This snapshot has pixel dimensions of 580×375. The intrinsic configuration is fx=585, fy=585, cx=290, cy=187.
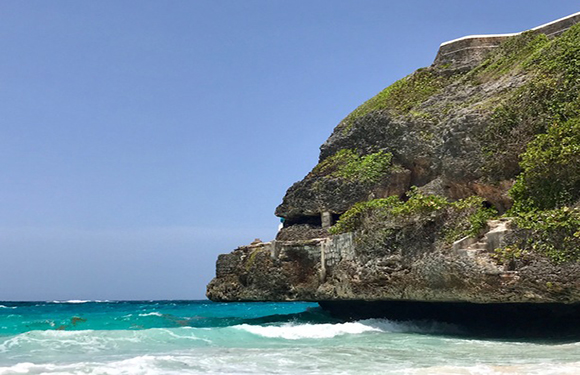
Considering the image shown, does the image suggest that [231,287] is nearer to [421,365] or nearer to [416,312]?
[416,312]

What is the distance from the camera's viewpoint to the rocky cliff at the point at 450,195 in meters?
13.1

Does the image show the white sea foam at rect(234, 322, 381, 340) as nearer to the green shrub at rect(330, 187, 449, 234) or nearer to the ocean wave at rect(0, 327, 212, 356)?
the ocean wave at rect(0, 327, 212, 356)

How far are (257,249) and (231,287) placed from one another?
173cm

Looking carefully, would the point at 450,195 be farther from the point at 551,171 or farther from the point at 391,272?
the point at 551,171

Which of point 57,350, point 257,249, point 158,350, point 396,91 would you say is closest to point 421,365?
point 158,350

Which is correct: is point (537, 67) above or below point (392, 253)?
above

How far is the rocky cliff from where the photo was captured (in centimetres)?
1308

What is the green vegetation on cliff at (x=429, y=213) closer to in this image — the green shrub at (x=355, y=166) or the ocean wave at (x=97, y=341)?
the green shrub at (x=355, y=166)

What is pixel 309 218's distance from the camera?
2181cm

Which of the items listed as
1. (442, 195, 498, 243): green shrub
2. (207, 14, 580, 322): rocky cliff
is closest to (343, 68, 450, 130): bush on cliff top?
(207, 14, 580, 322): rocky cliff

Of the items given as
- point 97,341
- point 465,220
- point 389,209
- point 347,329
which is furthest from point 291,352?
point 389,209

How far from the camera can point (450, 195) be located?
59.1ft

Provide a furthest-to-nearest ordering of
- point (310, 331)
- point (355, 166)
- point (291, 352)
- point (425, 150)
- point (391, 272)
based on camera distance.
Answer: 1. point (355, 166)
2. point (425, 150)
3. point (310, 331)
4. point (391, 272)
5. point (291, 352)

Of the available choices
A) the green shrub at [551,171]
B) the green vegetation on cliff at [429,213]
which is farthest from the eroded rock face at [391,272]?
the green shrub at [551,171]
